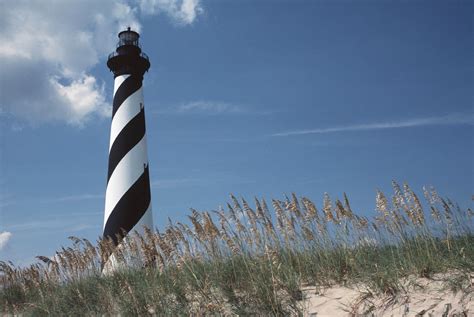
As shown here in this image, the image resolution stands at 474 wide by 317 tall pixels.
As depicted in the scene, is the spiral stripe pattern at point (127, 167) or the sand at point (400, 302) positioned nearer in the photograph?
the sand at point (400, 302)

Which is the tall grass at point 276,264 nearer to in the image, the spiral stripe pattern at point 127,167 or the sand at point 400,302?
the sand at point 400,302

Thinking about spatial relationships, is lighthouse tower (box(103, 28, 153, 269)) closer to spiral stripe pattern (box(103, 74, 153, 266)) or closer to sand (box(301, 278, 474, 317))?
spiral stripe pattern (box(103, 74, 153, 266))

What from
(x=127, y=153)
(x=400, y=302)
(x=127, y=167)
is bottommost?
(x=400, y=302)

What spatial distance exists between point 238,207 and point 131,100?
10734 millimetres

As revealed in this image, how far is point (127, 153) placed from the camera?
45.5ft

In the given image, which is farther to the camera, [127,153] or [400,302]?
[127,153]

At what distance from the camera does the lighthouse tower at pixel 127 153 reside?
43.4 ft

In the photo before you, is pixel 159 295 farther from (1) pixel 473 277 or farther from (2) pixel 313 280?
(1) pixel 473 277

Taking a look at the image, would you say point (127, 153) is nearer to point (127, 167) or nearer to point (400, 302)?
point (127, 167)

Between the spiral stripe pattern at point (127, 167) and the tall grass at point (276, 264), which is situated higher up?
the spiral stripe pattern at point (127, 167)

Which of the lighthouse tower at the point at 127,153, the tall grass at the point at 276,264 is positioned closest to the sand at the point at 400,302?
the tall grass at the point at 276,264

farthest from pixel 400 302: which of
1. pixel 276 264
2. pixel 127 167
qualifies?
pixel 127 167

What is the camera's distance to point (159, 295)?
5070 mm

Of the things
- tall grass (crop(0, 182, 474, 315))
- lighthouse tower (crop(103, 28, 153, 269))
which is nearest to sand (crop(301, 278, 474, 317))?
tall grass (crop(0, 182, 474, 315))
